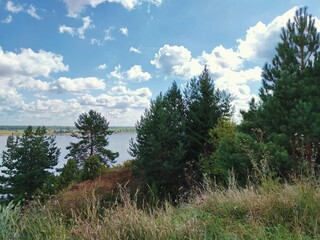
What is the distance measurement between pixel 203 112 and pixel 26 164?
1606 cm

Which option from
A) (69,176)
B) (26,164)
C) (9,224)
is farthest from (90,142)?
(9,224)

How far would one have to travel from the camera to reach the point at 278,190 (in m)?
3.76

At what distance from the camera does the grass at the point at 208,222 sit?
2.87 m

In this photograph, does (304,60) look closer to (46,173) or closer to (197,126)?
(197,126)

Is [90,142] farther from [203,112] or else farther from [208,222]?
[208,222]

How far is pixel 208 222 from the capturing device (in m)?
3.09

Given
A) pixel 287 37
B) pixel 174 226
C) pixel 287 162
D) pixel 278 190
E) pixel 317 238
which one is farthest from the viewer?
pixel 287 37

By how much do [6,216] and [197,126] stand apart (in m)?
16.2

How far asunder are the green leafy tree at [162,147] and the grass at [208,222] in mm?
12809

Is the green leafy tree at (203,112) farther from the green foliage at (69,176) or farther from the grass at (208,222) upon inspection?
the grass at (208,222)

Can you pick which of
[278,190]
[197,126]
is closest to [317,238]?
[278,190]

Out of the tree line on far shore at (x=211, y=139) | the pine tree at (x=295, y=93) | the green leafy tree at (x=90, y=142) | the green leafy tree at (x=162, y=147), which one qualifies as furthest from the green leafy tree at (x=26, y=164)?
the pine tree at (x=295, y=93)

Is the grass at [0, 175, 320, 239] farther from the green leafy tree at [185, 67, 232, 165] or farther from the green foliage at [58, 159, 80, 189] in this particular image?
the green foliage at [58, 159, 80, 189]

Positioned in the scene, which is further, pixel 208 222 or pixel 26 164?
pixel 26 164
